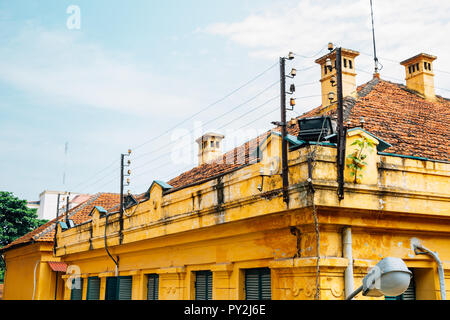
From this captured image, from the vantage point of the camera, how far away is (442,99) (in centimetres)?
1644

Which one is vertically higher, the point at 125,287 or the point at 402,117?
the point at 402,117

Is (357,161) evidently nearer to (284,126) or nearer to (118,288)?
(284,126)

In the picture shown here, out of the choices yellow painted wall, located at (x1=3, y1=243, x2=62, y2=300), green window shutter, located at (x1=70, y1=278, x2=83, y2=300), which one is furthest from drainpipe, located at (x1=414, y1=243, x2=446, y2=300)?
yellow painted wall, located at (x1=3, y1=243, x2=62, y2=300)

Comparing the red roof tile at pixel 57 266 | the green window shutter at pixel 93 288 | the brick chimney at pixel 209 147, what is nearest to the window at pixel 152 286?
the green window shutter at pixel 93 288

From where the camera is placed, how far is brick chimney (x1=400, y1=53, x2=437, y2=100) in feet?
53.1

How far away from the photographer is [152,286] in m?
14.6

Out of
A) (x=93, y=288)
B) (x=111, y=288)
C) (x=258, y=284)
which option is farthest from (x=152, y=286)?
(x=258, y=284)

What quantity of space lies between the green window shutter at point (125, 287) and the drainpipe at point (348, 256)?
9027mm

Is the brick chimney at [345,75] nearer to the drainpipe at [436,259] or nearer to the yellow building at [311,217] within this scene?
the yellow building at [311,217]

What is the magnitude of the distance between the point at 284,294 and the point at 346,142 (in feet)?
9.66

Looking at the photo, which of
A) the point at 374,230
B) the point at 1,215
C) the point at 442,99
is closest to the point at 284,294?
the point at 374,230

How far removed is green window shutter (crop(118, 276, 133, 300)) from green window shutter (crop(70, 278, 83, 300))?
4.14 metres

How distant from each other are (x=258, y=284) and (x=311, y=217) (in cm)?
246

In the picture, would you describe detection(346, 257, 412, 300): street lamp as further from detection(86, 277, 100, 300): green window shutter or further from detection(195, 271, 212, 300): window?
detection(86, 277, 100, 300): green window shutter
